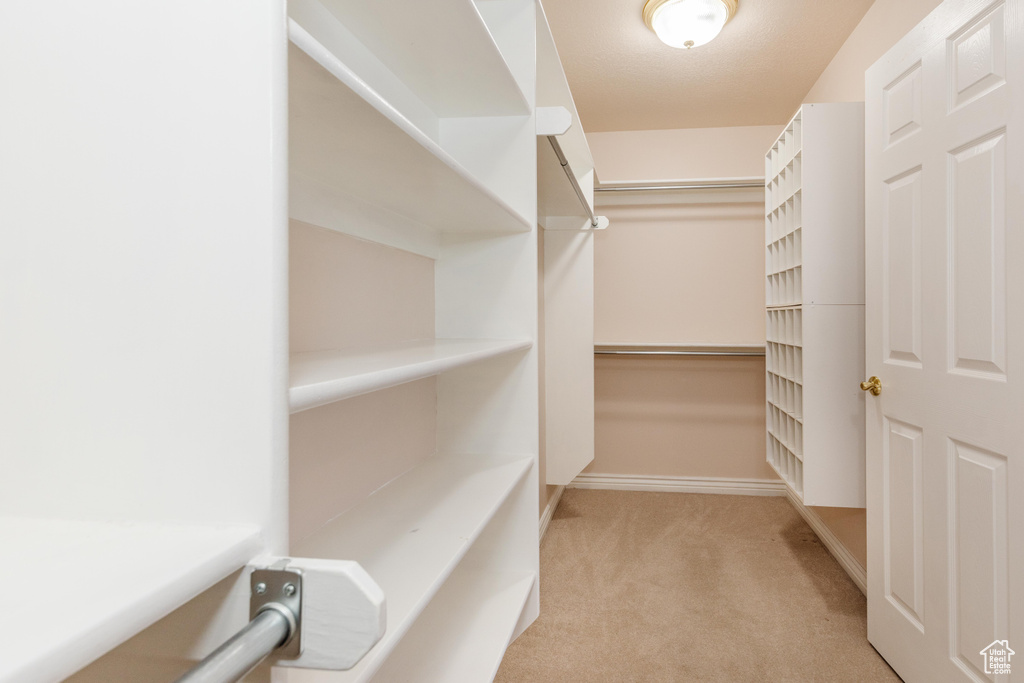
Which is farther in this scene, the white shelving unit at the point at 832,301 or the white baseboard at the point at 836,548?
the white baseboard at the point at 836,548

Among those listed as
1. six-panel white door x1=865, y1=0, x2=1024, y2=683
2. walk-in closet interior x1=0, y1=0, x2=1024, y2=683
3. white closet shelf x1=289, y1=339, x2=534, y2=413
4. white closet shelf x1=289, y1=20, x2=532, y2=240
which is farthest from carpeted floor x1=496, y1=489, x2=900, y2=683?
white closet shelf x1=289, y1=20, x2=532, y2=240

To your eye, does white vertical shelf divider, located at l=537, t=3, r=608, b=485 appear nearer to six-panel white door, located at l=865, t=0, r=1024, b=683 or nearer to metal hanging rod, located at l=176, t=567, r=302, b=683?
six-panel white door, located at l=865, t=0, r=1024, b=683

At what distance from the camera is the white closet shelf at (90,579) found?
12.6 inches

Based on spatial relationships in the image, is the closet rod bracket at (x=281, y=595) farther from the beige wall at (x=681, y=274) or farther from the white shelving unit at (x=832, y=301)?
the beige wall at (x=681, y=274)

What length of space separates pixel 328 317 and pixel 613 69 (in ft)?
7.35

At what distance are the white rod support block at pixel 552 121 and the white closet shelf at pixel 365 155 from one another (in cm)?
29

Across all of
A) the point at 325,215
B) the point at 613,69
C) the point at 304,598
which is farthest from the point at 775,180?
the point at 304,598

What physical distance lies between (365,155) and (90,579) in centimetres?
64

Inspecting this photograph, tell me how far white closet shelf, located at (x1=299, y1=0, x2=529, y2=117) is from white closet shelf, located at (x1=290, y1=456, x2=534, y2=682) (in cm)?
88

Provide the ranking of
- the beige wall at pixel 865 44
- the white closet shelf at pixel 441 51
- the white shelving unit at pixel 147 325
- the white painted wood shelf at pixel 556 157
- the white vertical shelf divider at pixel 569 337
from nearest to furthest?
the white shelving unit at pixel 147 325, the white closet shelf at pixel 441 51, the white painted wood shelf at pixel 556 157, the beige wall at pixel 865 44, the white vertical shelf divider at pixel 569 337

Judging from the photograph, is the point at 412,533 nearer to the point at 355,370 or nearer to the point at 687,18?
the point at 355,370

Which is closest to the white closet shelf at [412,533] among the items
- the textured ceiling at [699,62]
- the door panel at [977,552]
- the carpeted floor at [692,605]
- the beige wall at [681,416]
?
the carpeted floor at [692,605]

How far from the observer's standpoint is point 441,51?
1.13 metres
